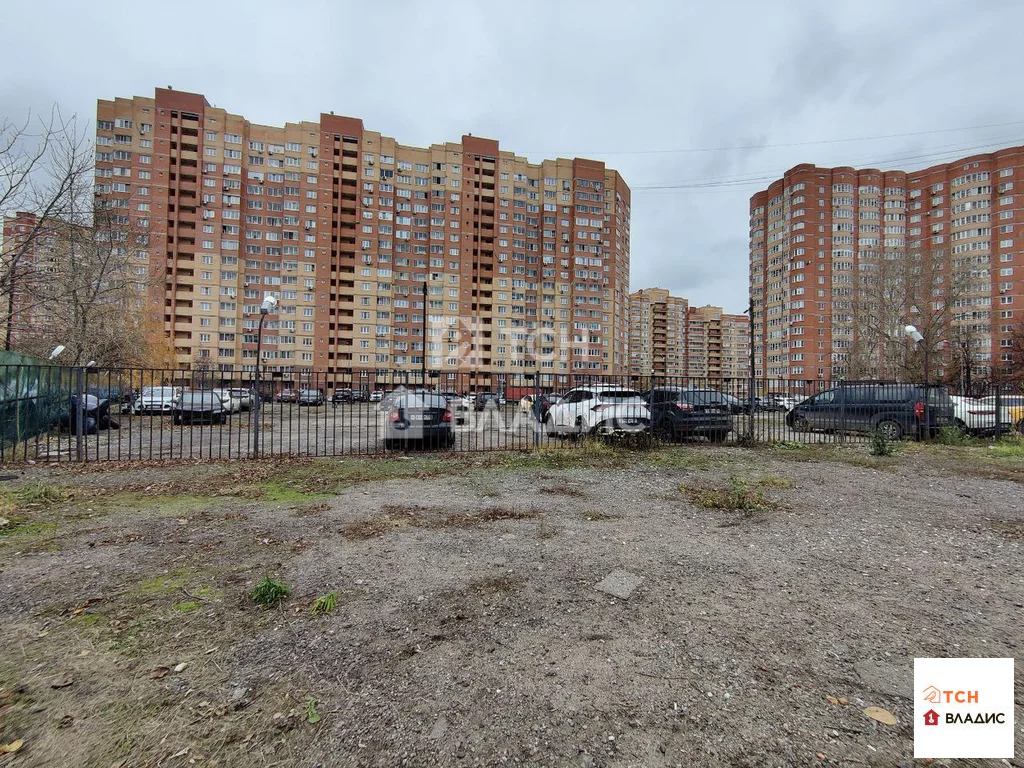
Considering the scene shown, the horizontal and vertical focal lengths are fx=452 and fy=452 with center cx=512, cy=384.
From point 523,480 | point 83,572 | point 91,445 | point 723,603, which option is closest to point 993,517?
point 723,603

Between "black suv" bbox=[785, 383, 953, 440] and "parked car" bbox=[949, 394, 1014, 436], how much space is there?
0.91 metres

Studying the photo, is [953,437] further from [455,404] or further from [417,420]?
[417,420]

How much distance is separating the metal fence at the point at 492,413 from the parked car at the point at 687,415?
28mm

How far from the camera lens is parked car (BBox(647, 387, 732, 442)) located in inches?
435

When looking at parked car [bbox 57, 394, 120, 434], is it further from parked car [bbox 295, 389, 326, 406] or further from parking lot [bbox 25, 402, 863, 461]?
parked car [bbox 295, 389, 326, 406]

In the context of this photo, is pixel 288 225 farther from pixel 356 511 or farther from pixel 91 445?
pixel 356 511

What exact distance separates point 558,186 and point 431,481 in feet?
281

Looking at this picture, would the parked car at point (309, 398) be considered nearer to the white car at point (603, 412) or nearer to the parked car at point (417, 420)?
the parked car at point (417, 420)

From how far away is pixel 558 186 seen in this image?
8325 centimetres

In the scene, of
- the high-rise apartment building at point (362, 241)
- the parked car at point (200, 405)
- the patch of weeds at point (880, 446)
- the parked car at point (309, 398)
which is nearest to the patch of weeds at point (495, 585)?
the parked car at point (309, 398)

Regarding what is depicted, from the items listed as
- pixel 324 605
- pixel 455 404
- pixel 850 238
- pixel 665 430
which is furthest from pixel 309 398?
pixel 850 238

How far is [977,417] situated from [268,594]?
1863cm

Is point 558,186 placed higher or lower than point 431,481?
higher

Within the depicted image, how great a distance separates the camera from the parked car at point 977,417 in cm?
1324
